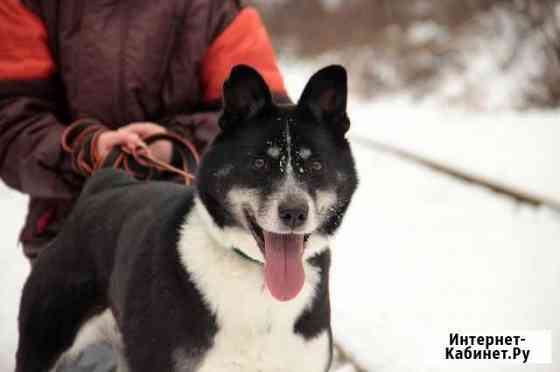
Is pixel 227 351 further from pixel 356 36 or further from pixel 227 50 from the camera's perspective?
pixel 356 36

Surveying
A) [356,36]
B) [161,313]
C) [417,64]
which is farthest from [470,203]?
[356,36]

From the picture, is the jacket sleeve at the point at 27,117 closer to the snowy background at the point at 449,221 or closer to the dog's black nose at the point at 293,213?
the snowy background at the point at 449,221

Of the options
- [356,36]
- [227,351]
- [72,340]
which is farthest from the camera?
[356,36]

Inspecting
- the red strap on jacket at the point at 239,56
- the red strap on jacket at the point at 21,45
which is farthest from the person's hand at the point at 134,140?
the red strap on jacket at the point at 21,45

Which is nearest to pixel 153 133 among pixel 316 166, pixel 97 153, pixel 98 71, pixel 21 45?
pixel 97 153

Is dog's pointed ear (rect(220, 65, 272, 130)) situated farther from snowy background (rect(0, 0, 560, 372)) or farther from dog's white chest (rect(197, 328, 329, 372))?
snowy background (rect(0, 0, 560, 372))

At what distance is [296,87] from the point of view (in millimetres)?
11094

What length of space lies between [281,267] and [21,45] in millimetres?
1660

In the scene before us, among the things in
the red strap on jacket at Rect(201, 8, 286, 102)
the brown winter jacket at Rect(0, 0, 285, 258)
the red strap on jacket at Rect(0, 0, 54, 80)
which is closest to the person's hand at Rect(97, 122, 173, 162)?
the brown winter jacket at Rect(0, 0, 285, 258)

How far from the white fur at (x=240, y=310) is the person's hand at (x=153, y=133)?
77 cm

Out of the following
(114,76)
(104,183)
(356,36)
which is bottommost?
(104,183)

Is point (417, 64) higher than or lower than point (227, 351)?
higher

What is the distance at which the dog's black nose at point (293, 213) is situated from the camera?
1.95 metres

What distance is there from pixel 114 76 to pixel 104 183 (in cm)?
53
